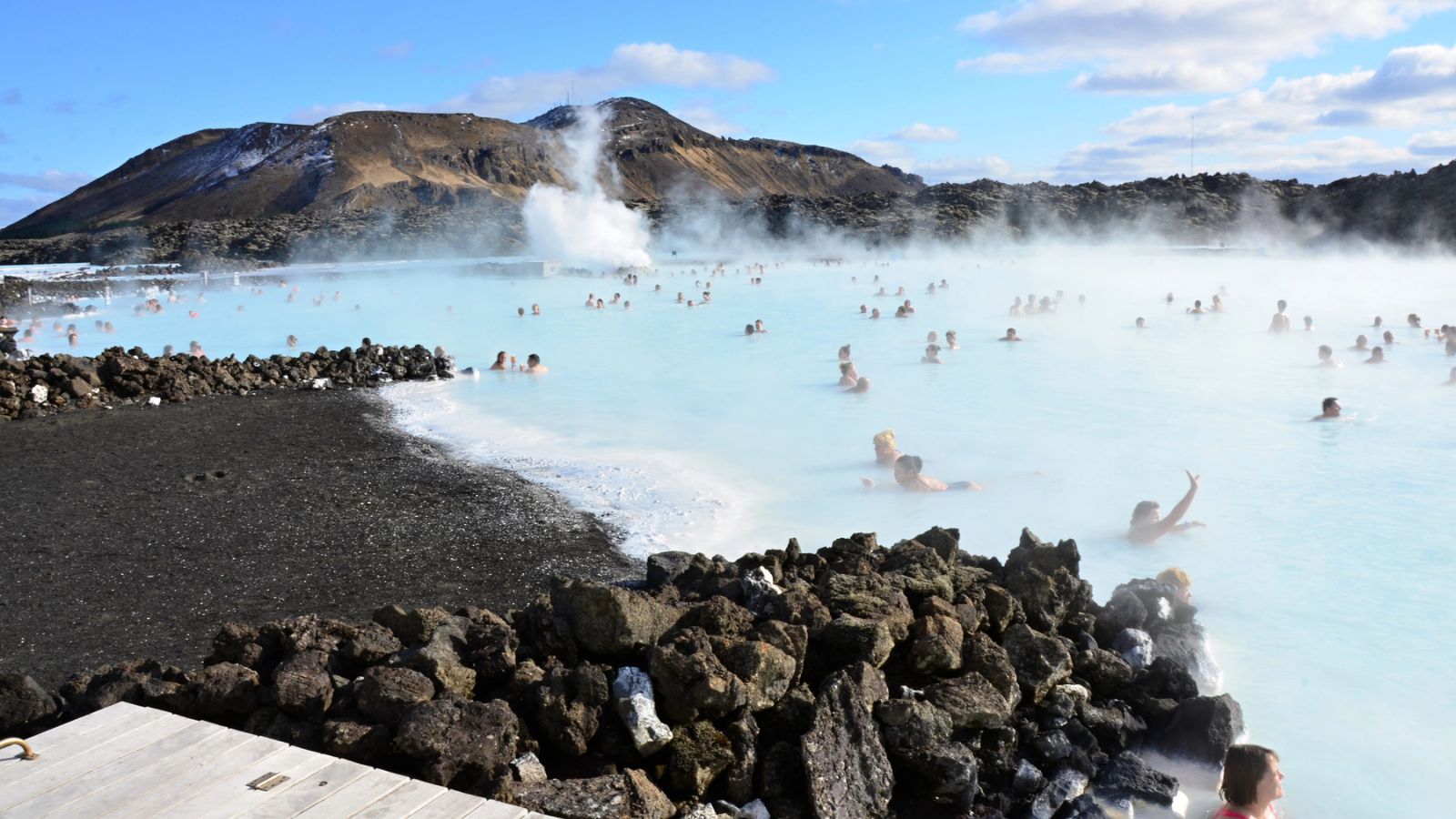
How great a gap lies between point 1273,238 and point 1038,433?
35.5 meters

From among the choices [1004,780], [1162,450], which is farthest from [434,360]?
[1004,780]

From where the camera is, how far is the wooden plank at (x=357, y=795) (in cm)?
238

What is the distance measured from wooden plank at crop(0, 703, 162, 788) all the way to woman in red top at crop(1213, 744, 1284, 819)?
3307 millimetres

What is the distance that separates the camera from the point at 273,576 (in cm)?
550

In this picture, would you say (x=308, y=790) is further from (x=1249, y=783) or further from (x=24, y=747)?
(x=1249, y=783)

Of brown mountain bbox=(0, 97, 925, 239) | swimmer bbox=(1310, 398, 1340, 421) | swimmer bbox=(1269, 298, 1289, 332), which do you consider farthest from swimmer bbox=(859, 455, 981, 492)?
brown mountain bbox=(0, 97, 925, 239)

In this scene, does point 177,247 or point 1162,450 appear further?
point 177,247

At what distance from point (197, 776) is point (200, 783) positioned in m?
0.04

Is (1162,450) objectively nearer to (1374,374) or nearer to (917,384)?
(917,384)

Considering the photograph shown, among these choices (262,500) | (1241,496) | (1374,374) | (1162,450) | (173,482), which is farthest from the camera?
(1374,374)

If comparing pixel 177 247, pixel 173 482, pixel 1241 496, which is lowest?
pixel 1241 496

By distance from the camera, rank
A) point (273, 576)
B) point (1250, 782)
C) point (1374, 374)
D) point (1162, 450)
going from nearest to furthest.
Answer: point (1250, 782) → point (273, 576) → point (1162, 450) → point (1374, 374)

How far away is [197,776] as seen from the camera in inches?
101

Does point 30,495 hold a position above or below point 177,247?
below
